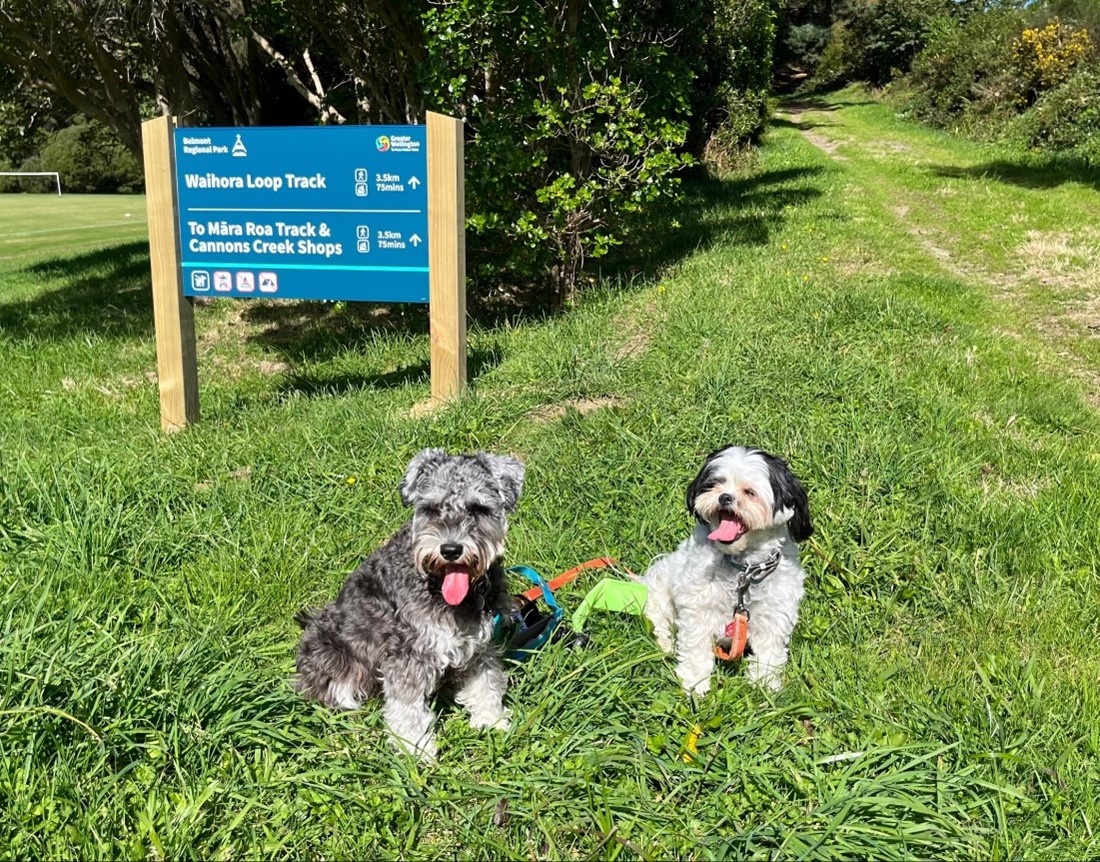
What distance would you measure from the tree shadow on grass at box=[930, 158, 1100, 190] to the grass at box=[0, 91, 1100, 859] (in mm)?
9355

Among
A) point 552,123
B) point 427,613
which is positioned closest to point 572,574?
point 427,613

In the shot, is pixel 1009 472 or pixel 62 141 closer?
pixel 1009 472

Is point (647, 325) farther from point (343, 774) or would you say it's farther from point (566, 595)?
point (343, 774)

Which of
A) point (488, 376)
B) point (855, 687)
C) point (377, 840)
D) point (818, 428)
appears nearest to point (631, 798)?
point (377, 840)

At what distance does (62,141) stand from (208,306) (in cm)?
6453

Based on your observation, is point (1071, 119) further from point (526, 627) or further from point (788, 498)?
point (526, 627)

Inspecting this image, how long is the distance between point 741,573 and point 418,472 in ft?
4.49

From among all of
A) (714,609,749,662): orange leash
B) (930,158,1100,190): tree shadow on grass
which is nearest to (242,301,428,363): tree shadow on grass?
(714,609,749,662): orange leash

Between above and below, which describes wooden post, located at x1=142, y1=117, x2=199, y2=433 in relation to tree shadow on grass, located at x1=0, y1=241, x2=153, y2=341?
above

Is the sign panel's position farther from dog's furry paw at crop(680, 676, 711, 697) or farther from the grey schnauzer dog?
dog's furry paw at crop(680, 676, 711, 697)

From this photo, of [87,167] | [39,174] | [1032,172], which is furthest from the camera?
[39,174]

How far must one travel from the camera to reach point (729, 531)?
3.17 metres

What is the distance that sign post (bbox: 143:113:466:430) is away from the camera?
235 inches

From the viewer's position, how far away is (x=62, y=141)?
62.7 meters
